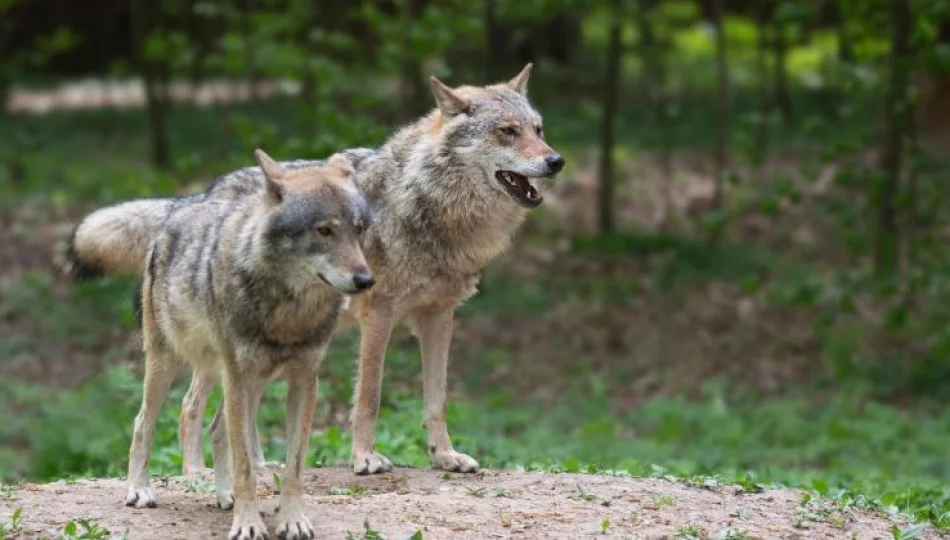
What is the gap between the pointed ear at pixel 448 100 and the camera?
8.26 metres

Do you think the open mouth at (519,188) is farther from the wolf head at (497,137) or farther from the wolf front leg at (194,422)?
the wolf front leg at (194,422)

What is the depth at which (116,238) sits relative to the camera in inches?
307

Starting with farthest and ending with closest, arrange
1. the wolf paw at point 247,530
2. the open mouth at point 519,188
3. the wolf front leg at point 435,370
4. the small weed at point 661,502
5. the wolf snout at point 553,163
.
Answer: the wolf front leg at point 435,370, the open mouth at point 519,188, the wolf snout at point 553,163, the small weed at point 661,502, the wolf paw at point 247,530

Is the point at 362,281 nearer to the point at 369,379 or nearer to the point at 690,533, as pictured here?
the point at 690,533

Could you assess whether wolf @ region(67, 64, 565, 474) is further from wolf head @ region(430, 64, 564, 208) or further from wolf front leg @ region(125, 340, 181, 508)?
wolf front leg @ region(125, 340, 181, 508)

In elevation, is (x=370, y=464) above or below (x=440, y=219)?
below

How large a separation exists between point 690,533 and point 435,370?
2295mm

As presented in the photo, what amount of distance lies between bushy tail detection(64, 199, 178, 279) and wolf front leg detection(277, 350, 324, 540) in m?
1.60

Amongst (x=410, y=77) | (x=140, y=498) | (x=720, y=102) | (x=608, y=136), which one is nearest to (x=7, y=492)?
(x=140, y=498)

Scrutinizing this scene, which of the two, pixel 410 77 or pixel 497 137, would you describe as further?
pixel 410 77

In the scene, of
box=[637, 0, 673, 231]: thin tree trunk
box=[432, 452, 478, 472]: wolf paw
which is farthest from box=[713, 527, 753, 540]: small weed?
box=[637, 0, 673, 231]: thin tree trunk

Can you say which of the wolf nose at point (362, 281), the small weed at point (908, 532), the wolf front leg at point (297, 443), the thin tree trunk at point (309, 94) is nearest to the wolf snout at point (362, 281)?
the wolf nose at point (362, 281)

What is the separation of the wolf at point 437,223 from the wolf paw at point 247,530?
5.69 feet

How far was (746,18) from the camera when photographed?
1216 inches
